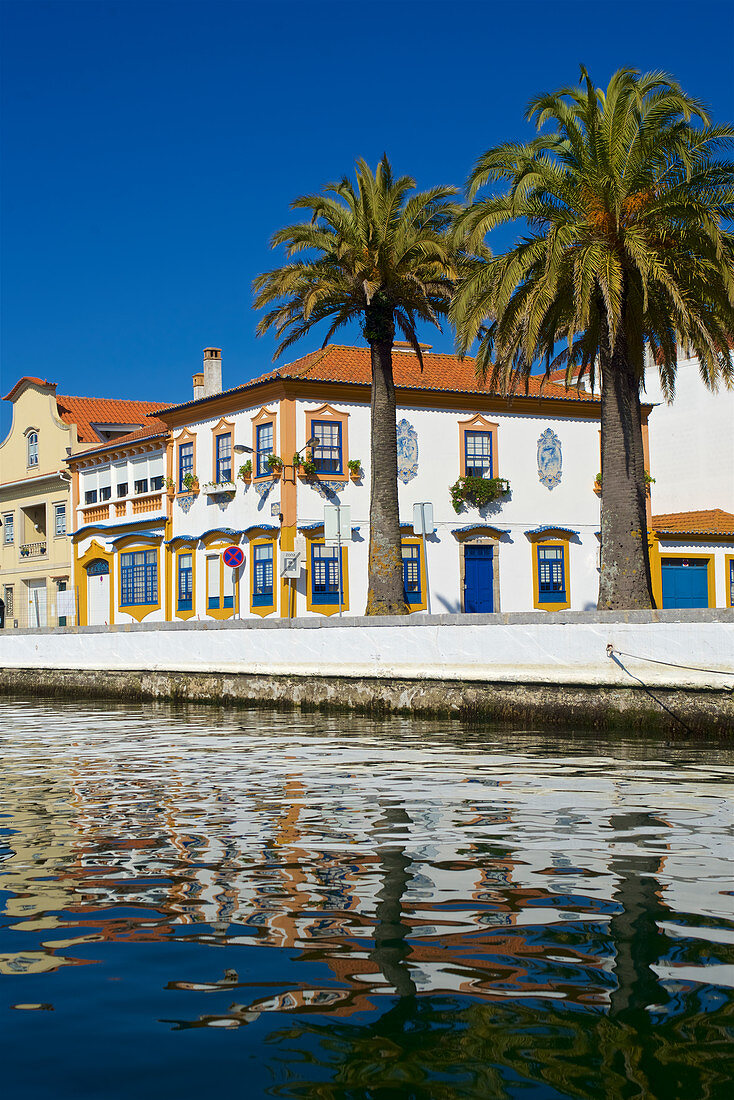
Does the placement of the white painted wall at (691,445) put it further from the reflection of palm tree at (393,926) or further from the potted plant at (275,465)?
the reflection of palm tree at (393,926)

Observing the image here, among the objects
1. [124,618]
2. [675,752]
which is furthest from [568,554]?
[675,752]

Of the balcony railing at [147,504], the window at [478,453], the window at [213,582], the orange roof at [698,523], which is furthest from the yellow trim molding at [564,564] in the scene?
the balcony railing at [147,504]

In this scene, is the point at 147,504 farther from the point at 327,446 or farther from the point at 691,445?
the point at 691,445

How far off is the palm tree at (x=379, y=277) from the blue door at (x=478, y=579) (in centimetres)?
1169

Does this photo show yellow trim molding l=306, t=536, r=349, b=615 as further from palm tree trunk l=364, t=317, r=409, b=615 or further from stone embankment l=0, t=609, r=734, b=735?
palm tree trunk l=364, t=317, r=409, b=615

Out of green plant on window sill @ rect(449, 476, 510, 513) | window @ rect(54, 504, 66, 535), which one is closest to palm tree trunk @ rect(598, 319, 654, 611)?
green plant on window sill @ rect(449, 476, 510, 513)

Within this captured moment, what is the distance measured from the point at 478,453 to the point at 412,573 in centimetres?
517

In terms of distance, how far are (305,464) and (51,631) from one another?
9590 millimetres

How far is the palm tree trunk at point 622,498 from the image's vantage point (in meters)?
21.3

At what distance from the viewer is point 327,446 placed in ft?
123

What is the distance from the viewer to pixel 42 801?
35.8 ft

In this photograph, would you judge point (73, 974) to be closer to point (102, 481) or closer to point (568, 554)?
point (568, 554)

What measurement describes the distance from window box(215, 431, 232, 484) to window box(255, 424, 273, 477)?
1.62 metres

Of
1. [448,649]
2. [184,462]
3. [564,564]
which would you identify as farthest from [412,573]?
[448,649]
